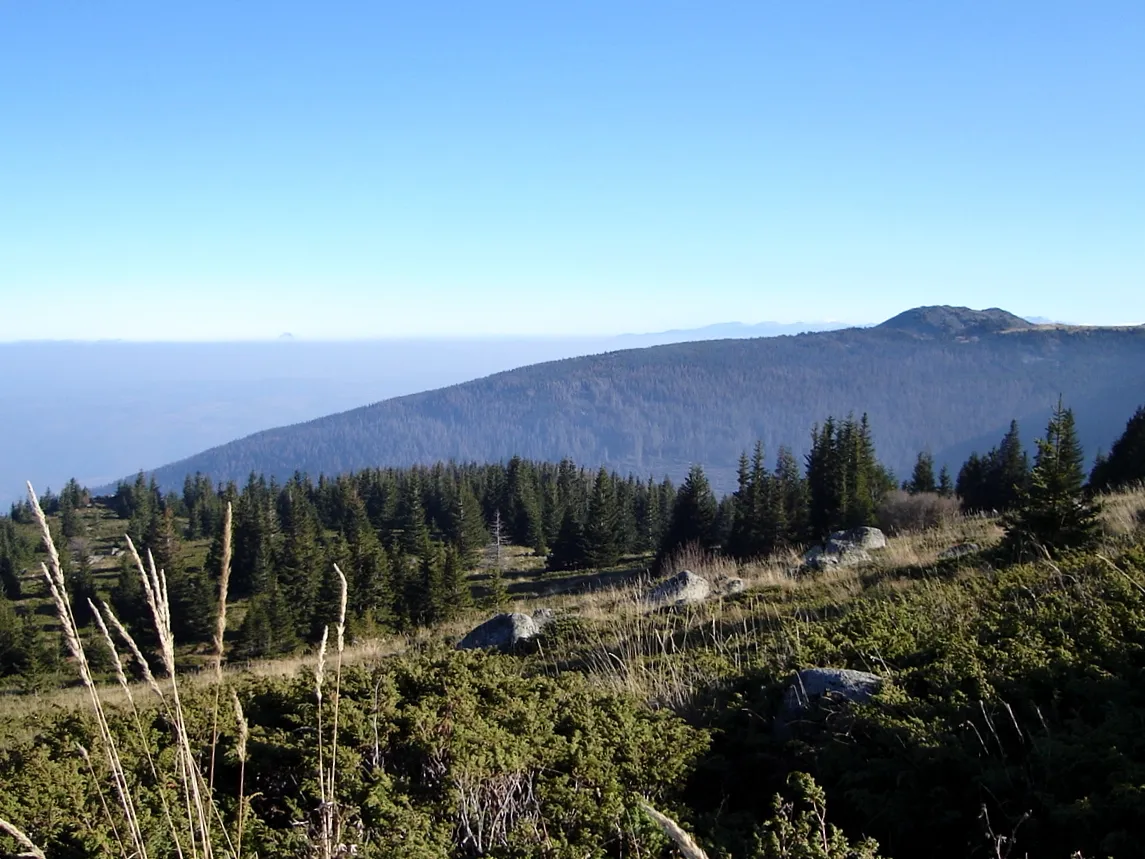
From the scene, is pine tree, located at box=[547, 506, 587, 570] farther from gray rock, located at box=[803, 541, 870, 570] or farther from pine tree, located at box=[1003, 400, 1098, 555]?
pine tree, located at box=[1003, 400, 1098, 555]

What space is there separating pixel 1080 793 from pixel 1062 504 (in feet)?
20.4

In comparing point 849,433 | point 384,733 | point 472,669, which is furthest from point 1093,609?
point 849,433

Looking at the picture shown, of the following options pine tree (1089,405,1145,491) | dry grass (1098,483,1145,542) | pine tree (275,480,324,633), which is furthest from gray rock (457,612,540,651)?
pine tree (275,480,324,633)

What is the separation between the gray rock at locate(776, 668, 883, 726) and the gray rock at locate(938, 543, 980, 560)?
5.50 m

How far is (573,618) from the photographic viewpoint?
962 centimetres

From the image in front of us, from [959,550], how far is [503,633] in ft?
20.8

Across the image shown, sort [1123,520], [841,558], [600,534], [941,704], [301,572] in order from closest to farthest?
[941,704] → [1123,520] → [841,558] → [301,572] → [600,534]

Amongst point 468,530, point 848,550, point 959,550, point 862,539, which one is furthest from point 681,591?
point 468,530

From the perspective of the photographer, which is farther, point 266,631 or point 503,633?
point 266,631

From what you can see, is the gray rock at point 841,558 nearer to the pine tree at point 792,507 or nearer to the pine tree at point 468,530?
the pine tree at point 792,507

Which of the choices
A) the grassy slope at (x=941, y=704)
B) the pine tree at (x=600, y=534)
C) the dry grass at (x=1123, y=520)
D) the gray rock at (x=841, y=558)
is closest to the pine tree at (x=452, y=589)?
the pine tree at (x=600, y=534)

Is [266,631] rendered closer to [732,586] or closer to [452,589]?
[452,589]

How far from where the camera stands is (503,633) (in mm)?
9945

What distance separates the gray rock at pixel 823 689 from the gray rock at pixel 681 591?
233 inches
